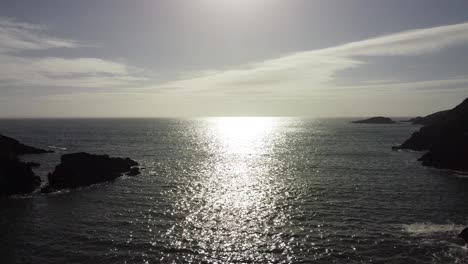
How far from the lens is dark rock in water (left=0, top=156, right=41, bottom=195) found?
66188 mm

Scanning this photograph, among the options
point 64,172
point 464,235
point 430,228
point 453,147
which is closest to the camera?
point 464,235

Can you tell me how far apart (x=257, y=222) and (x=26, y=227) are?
28469 millimetres

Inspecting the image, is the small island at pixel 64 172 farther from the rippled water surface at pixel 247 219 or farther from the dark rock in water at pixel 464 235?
the dark rock in water at pixel 464 235

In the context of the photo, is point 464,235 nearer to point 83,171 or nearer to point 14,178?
point 83,171

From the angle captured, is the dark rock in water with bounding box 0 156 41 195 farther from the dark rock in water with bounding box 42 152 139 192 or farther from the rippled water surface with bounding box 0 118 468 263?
the rippled water surface with bounding box 0 118 468 263

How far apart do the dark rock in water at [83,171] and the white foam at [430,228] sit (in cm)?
5646

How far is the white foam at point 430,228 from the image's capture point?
148ft

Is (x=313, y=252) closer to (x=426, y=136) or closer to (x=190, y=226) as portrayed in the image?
(x=190, y=226)

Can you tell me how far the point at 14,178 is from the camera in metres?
67.9

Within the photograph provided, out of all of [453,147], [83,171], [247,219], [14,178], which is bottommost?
[247,219]

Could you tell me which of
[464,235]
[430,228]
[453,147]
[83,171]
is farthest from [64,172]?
[453,147]

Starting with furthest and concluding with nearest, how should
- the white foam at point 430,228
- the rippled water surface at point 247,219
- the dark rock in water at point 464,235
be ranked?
1. the white foam at point 430,228
2. the dark rock in water at point 464,235
3. the rippled water surface at point 247,219

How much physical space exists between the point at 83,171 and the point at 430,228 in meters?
62.3

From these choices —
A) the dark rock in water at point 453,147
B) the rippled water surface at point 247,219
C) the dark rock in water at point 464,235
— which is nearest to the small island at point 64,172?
the rippled water surface at point 247,219
